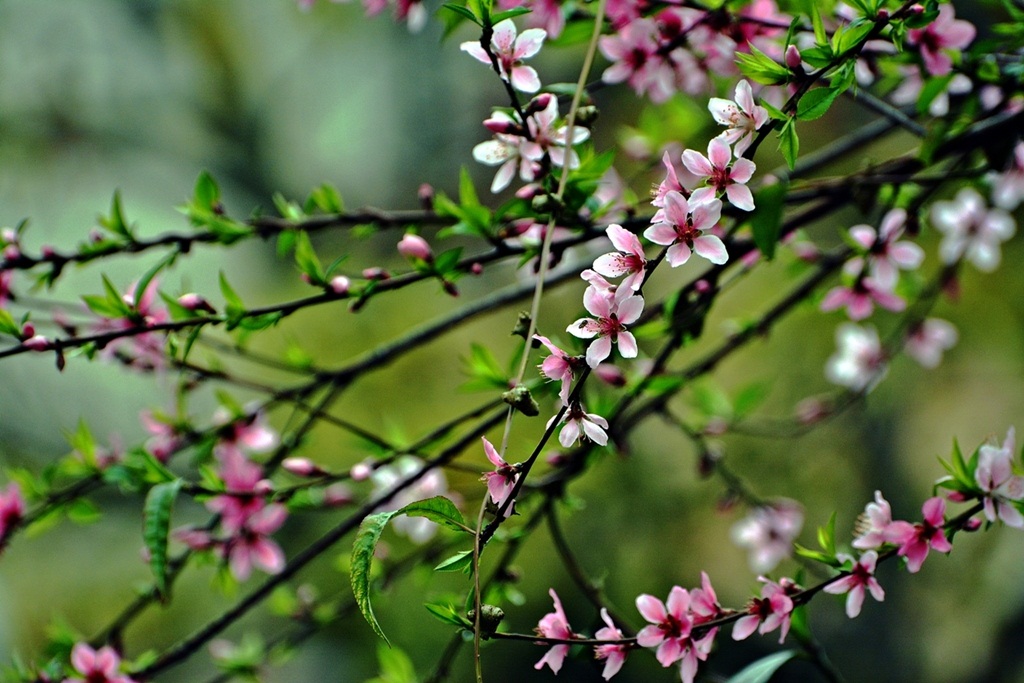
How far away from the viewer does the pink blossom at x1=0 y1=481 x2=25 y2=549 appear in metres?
0.54

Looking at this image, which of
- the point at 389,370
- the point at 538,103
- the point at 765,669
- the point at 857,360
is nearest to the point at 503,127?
the point at 538,103

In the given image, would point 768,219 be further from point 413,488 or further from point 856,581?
point 413,488

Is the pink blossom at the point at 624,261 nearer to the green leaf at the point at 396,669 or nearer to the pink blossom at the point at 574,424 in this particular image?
the pink blossom at the point at 574,424

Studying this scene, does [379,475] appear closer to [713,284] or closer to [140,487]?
[140,487]

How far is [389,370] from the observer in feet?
5.09

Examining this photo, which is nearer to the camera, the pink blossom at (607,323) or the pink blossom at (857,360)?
the pink blossom at (607,323)

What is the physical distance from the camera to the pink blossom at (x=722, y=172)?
33 cm

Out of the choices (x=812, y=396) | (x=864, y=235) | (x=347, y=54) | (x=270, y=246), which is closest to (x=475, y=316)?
(x=864, y=235)

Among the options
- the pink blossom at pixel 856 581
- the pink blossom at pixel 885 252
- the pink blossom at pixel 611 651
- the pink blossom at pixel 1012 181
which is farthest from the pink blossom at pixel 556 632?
the pink blossom at pixel 1012 181

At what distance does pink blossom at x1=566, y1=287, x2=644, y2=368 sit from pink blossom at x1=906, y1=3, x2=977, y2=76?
263 millimetres

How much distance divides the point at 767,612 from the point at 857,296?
0.94 feet

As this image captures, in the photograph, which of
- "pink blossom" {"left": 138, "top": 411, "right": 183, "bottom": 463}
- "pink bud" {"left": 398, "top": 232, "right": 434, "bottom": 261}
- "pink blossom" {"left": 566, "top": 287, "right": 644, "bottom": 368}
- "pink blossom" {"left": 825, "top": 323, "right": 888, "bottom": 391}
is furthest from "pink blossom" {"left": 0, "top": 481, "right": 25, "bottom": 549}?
"pink blossom" {"left": 825, "top": 323, "right": 888, "bottom": 391}

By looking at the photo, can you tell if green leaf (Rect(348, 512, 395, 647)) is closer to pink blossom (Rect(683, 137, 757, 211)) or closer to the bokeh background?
pink blossom (Rect(683, 137, 757, 211))

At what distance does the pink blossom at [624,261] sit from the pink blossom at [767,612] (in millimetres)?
152
